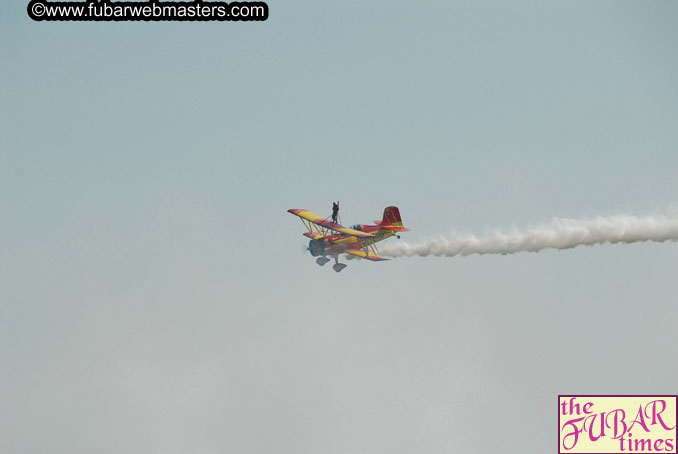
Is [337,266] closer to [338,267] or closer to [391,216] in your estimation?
[338,267]

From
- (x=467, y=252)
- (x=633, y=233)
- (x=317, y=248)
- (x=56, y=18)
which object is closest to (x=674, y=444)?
(x=633, y=233)

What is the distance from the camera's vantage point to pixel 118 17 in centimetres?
10269

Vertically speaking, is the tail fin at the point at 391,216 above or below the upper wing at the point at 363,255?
above

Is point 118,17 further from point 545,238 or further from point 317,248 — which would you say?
point 545,238

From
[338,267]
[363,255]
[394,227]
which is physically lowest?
[338,267]

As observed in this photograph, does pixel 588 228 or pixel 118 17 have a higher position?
pixel 118 17

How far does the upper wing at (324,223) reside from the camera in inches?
4676

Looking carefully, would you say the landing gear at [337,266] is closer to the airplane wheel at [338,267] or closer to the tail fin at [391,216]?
the airplane wheel at [338,267]

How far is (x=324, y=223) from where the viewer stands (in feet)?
403

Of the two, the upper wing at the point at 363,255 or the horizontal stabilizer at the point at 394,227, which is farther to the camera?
the upper wing at the point at 363,255

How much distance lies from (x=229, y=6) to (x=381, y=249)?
29664 millimetres

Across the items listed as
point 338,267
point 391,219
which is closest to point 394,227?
point 391,219

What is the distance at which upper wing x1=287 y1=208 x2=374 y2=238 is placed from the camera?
390ft

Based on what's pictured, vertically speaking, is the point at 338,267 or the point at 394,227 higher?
the point at 394,227
